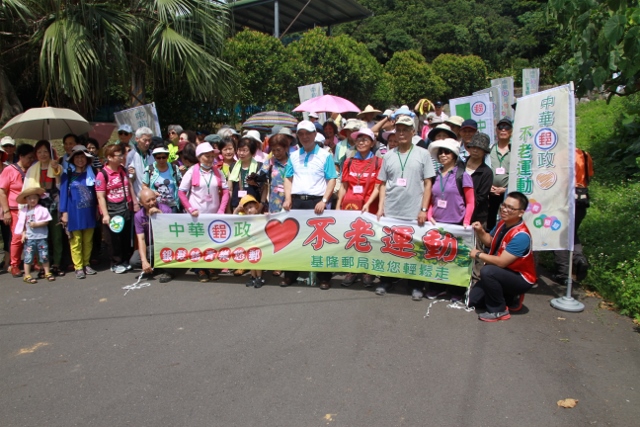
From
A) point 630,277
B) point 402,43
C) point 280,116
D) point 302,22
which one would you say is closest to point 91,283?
point 280,116

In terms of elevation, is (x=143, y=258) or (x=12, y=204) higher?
(x=12, y=204)

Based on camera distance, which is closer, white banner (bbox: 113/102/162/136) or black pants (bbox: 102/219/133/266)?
black pants (bbox: 102/219/133/266)

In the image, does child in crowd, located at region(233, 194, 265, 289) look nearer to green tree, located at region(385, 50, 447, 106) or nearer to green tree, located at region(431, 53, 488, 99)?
green tree, located at region(385, 50, 447, 106)

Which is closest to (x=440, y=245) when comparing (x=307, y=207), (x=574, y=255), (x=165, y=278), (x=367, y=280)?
(x=367, y=280)

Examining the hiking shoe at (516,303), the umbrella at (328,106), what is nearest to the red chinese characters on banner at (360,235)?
the hiking shoe at (516,303)

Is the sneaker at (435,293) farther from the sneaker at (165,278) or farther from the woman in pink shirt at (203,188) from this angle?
the sneaker at (165,278)

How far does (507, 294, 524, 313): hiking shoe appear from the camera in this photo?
4596 mm

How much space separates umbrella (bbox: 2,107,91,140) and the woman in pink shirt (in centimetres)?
202

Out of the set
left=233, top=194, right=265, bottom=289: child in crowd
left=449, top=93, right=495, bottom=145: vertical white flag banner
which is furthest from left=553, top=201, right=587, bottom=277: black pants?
left=233, top=194, right=265, bottom=289: child in crowd

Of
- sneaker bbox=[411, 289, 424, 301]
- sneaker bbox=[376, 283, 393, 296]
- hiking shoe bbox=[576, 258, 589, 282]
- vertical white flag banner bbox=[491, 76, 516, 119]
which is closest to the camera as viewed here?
sneaker bbox=[411, 289, 424, 301]

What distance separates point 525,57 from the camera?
3644 centimetres

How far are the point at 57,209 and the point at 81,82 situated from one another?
2579 millimetres

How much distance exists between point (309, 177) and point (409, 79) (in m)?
23.4

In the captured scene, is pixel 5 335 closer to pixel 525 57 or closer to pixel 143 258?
pixel 143 258
